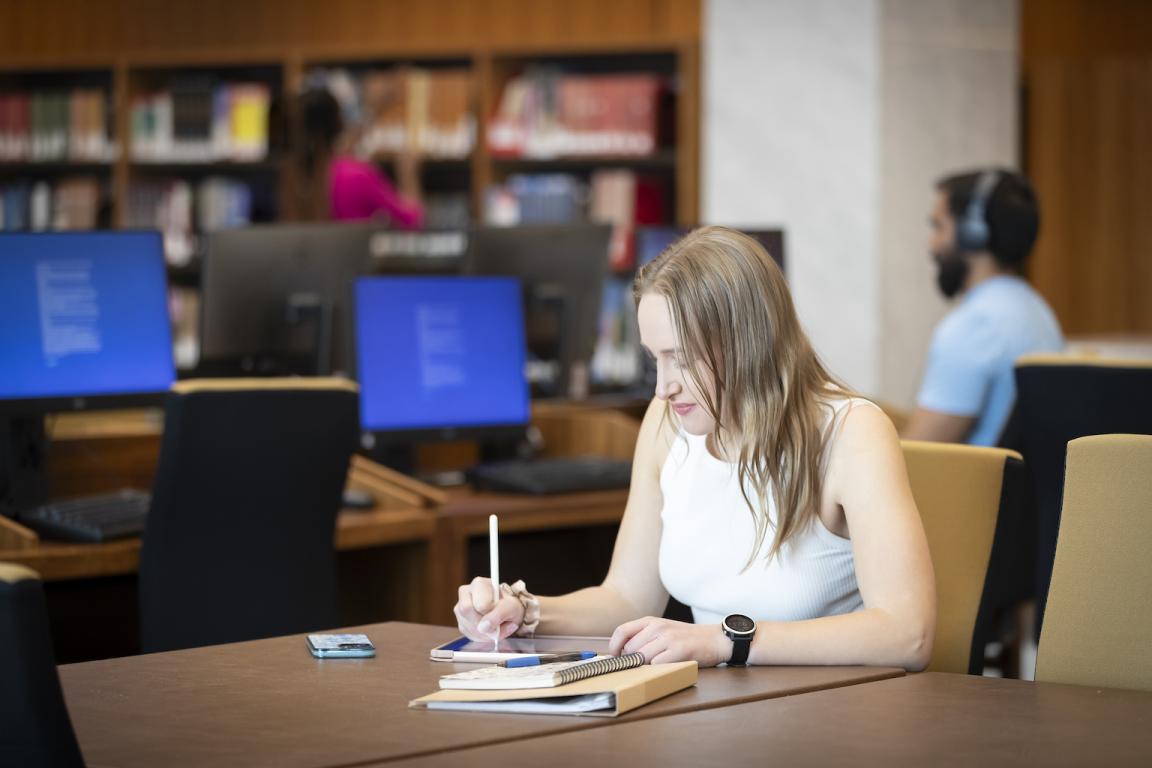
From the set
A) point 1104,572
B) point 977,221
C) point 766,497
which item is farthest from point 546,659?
point 977,221

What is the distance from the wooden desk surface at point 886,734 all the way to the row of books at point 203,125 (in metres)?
5.83

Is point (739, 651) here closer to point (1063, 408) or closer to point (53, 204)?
point (1063, 408)

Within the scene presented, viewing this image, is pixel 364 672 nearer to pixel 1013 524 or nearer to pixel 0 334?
pixel 1013 524

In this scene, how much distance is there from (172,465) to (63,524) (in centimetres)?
38

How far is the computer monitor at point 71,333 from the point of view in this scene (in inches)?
128

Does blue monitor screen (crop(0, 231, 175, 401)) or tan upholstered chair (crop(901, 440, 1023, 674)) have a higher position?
blue monitor screen (crop(0, 231, 175, 401))

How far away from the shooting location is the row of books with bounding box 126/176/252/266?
725 centimetres

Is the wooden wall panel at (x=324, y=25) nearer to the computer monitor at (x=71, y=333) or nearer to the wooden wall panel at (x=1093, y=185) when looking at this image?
the wooden wall panel at (x=1093, y=185)

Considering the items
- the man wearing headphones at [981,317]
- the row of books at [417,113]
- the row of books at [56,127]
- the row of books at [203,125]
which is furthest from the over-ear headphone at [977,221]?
Answer: the row of books at [56,127]

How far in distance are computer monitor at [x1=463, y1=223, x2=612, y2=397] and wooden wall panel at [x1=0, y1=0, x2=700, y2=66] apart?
2450mm

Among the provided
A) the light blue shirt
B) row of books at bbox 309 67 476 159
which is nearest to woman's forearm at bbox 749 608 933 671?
the light blue shirt

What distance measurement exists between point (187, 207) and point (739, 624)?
5.81 m

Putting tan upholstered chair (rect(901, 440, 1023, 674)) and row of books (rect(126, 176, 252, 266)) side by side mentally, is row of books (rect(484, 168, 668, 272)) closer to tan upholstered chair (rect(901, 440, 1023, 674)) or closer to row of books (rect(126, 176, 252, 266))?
row of books (rect(126, 176, 252, 266))

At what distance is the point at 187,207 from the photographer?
727cm
